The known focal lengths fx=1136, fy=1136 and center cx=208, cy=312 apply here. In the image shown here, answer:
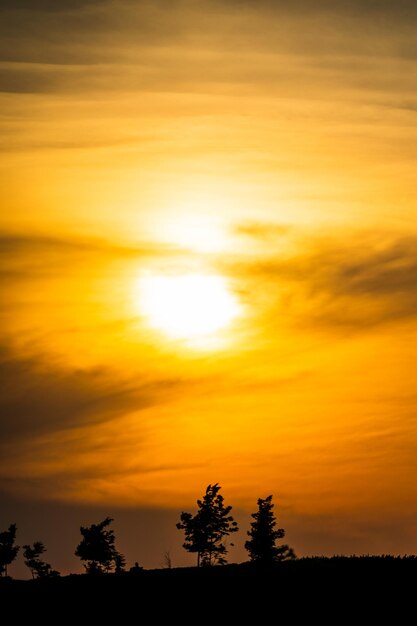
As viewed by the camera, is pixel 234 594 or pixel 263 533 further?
pixel 263 533

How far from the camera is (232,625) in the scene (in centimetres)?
5941

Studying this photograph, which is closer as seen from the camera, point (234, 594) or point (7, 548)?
point (234, 594)

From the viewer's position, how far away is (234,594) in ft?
212

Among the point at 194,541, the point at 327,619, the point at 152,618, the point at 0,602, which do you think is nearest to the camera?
the point at 327,619

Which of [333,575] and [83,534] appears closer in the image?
[333,575]

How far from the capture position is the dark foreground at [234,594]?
195ft

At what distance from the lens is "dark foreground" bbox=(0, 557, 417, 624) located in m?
59.3

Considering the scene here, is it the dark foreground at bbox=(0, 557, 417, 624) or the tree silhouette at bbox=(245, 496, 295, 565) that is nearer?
the dark foreground at bbox=(0, 557, 417, 624)

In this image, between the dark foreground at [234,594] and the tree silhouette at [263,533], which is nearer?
the dark foreground at [234,594]

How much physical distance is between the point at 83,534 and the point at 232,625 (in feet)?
189

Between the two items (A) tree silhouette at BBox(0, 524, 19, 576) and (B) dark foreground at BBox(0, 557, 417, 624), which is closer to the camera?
(B) dark foreground at BBox(0, 557, 417, 624)

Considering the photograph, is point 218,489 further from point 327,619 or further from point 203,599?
point 327,619

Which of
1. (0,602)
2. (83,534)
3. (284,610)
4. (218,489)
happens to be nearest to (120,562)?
(83,534)

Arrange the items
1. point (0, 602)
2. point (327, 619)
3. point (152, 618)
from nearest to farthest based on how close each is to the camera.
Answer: point (327, 619) < point (152, 618) < point (0, 602)
